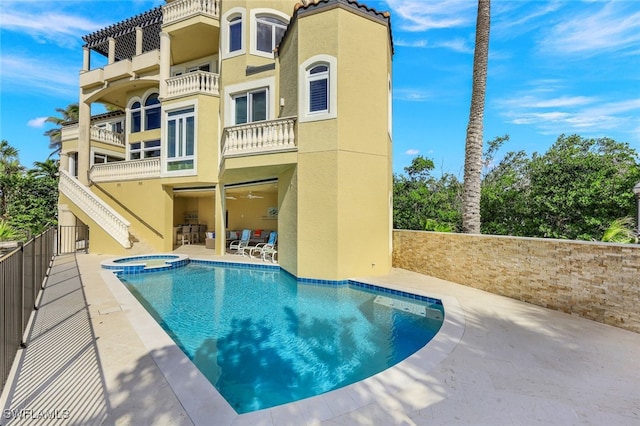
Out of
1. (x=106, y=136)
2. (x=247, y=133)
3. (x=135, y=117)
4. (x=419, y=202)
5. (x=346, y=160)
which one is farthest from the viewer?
(x=135, y=117)

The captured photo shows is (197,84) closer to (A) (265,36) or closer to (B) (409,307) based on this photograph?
(A) (265,36)

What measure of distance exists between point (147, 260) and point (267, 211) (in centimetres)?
710

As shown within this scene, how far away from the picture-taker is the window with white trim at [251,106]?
41.0 ft

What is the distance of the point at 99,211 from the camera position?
1440 centimetres

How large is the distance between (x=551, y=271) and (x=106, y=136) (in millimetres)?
24005

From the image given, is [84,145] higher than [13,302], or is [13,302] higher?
[84,145]

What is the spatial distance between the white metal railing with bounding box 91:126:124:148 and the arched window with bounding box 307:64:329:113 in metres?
16.1

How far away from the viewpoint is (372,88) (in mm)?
9859

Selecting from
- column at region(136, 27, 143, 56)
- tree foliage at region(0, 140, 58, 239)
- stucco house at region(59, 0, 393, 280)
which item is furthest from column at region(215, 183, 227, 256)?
tree foliage at region(0, 140, 58, 239)

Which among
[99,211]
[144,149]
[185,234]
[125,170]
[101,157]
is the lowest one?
[185,234]

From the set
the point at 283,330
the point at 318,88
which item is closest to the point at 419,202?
the point at 318,88

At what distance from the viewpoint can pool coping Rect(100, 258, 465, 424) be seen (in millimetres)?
2961

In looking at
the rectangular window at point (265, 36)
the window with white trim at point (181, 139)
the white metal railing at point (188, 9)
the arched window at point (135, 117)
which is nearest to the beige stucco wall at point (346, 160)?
the rectangular window at point (265, 36)

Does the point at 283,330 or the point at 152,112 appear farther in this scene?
the point at 152,112
